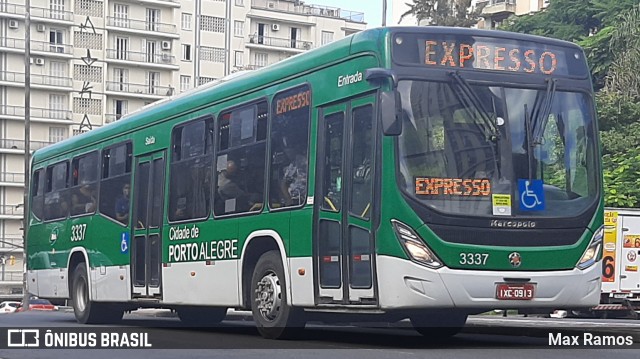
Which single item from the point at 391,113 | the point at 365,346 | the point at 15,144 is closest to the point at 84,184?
the point at 365,346

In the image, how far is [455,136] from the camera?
12.4 m

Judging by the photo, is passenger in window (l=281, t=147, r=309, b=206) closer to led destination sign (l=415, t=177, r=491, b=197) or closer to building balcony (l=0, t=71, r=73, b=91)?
led destination sign (l=415, t=177, r=491, b=197)

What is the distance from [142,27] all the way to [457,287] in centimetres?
8835

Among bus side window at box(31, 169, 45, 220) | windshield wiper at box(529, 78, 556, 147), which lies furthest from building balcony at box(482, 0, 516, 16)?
windshield wiper at box(529, 78, 556, 147)

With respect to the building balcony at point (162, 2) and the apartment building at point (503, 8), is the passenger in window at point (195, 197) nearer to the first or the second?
the apartment building at point (503, 8)

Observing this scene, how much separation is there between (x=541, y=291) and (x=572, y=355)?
0.83 meters

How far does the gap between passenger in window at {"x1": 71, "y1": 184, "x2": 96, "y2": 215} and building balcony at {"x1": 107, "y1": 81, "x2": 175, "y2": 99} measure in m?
74.3

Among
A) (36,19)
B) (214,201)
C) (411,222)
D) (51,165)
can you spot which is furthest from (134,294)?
(36,19)

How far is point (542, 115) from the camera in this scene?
504 inches

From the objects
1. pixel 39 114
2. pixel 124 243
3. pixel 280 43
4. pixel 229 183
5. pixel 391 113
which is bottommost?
pixel 124 243

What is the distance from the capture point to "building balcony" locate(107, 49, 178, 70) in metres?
96.6

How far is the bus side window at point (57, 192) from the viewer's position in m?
23.2

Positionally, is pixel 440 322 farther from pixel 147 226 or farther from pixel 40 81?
pixel 40 81

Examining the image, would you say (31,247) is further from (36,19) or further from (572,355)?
(36,19)
